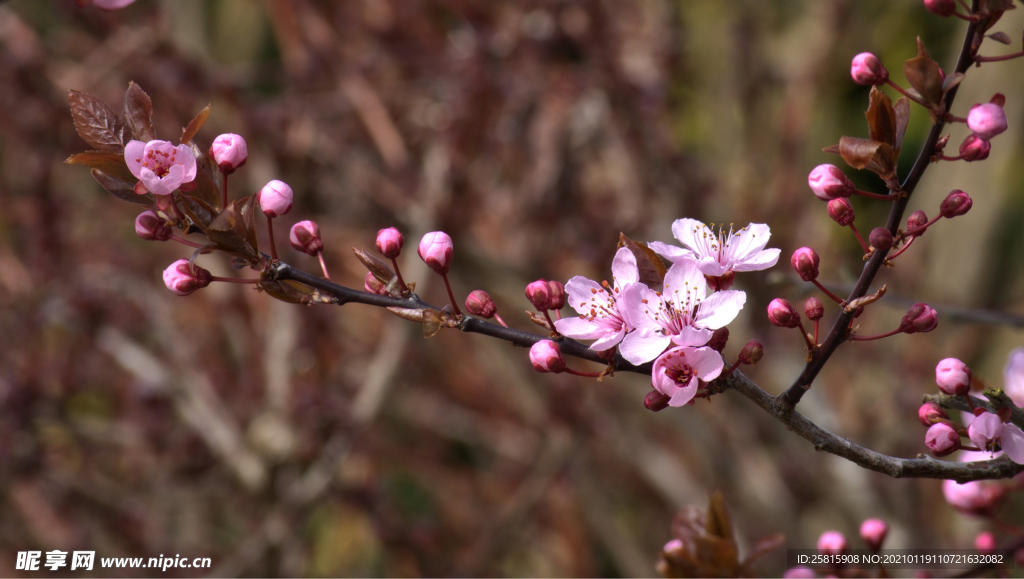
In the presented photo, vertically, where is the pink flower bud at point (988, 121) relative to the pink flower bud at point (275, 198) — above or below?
above

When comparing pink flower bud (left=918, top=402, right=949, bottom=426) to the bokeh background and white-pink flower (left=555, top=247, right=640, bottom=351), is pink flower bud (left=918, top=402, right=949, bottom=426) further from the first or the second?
the bokeh background

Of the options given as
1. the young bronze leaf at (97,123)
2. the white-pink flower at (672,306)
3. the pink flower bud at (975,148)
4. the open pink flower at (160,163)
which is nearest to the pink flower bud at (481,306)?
the white-pink flower at (672,306)

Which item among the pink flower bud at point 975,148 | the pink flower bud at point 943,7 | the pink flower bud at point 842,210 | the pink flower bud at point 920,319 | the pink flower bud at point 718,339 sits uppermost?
the pink flower bud at point 943,7

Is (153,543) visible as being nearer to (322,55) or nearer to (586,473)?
(586,473)

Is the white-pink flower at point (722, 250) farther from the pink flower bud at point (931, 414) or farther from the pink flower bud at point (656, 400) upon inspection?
the pink flower bud at point (931, 414)

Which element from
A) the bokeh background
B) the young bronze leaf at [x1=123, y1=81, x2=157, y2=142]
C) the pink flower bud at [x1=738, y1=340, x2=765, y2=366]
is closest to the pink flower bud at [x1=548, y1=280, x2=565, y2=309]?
the pink flower bud at [x1=738, y1=340, x2=765, y2=366]

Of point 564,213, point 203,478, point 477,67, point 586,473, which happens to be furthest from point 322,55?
point 586,473

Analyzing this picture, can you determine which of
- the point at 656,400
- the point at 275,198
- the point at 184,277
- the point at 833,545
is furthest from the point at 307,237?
the point at 833,545
